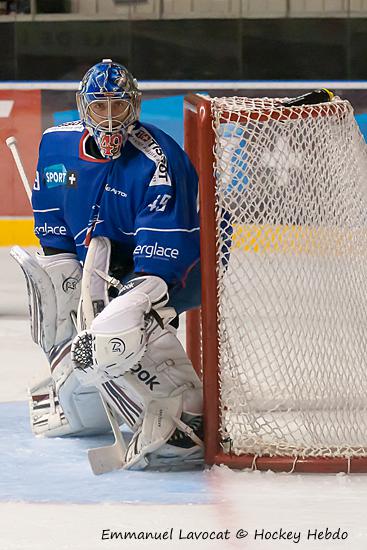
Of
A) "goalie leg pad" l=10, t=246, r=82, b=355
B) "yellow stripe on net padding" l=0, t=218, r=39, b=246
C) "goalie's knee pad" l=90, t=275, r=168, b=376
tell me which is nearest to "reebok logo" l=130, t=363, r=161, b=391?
"goalie's knee pad" l=90, t=275, r=168, b=376

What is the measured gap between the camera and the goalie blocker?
8.95 feet

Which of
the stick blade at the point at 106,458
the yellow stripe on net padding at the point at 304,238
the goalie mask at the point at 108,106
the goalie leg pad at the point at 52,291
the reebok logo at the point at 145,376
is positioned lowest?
the stick blade at the point at 106,458

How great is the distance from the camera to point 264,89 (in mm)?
6312

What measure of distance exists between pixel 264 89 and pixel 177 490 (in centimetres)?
389

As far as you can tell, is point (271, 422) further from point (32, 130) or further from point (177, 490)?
point (32, 130)

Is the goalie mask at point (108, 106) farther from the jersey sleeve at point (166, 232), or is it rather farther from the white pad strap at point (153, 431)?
the white pad strap at point (153, 431)

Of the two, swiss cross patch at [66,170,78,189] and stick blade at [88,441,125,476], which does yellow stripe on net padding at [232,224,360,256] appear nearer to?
swiss cross patch at [66,170,78,189]

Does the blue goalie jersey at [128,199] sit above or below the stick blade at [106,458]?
above

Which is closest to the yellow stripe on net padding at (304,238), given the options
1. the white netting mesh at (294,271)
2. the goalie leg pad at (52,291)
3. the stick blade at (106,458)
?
the white netting mesh at (294,271)

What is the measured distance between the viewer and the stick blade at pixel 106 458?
9.30 ft

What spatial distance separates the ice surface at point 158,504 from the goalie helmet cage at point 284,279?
0.12m

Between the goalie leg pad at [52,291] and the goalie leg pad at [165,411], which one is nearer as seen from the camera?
the goalie leg pad at [165,411]

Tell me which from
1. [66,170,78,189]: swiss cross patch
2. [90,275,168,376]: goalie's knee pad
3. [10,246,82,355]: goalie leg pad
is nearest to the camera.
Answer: [90,275,168,376]: goalie's knee pad

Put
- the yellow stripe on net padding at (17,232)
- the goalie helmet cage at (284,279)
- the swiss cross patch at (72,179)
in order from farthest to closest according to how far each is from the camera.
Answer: the yellow stripe on net padding at (17,232) < the swiss cross patch at (72,179) < the goalie helmet cage at (284,279)
